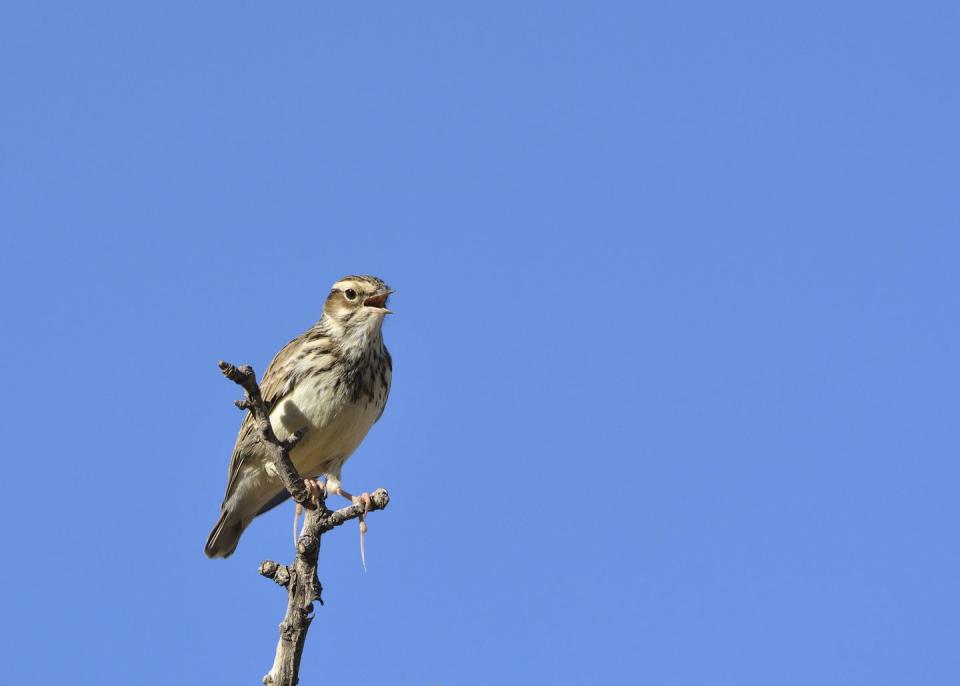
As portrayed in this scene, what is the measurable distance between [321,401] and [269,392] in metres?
0.64

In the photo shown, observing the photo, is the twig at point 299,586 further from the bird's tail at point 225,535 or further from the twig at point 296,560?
the bird's tail at point 225,535

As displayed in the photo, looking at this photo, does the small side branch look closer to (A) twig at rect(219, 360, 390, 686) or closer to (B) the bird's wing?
(A) twig at rect(219, 360, 390, 686)

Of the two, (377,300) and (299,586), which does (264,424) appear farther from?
(377,300)

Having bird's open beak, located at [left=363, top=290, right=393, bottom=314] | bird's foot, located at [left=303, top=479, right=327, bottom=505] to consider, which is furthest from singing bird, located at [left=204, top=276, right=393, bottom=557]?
bird's foot, located at [left=303, top=479, right=327, bottom=505]

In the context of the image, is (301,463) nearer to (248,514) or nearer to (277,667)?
(248,514)

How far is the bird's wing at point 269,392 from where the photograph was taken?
11.5 metres

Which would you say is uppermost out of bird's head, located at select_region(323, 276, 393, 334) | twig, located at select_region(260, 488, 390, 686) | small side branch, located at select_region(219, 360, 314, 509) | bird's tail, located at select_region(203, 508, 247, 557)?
bird's head, located at select_region(323, 276, 393, 334)

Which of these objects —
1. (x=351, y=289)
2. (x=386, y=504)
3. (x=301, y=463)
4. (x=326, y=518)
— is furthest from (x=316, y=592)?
(x=351, y=289)

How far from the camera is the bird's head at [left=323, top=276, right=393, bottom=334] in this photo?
11.8m

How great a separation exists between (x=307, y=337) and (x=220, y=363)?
4434 millimetres

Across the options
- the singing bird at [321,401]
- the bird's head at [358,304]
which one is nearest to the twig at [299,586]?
the singing bird at [321,401]

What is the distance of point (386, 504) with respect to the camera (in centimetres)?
938

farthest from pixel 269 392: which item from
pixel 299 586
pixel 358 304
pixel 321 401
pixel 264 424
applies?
pixel 299 586

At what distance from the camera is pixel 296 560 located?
8086 mm
